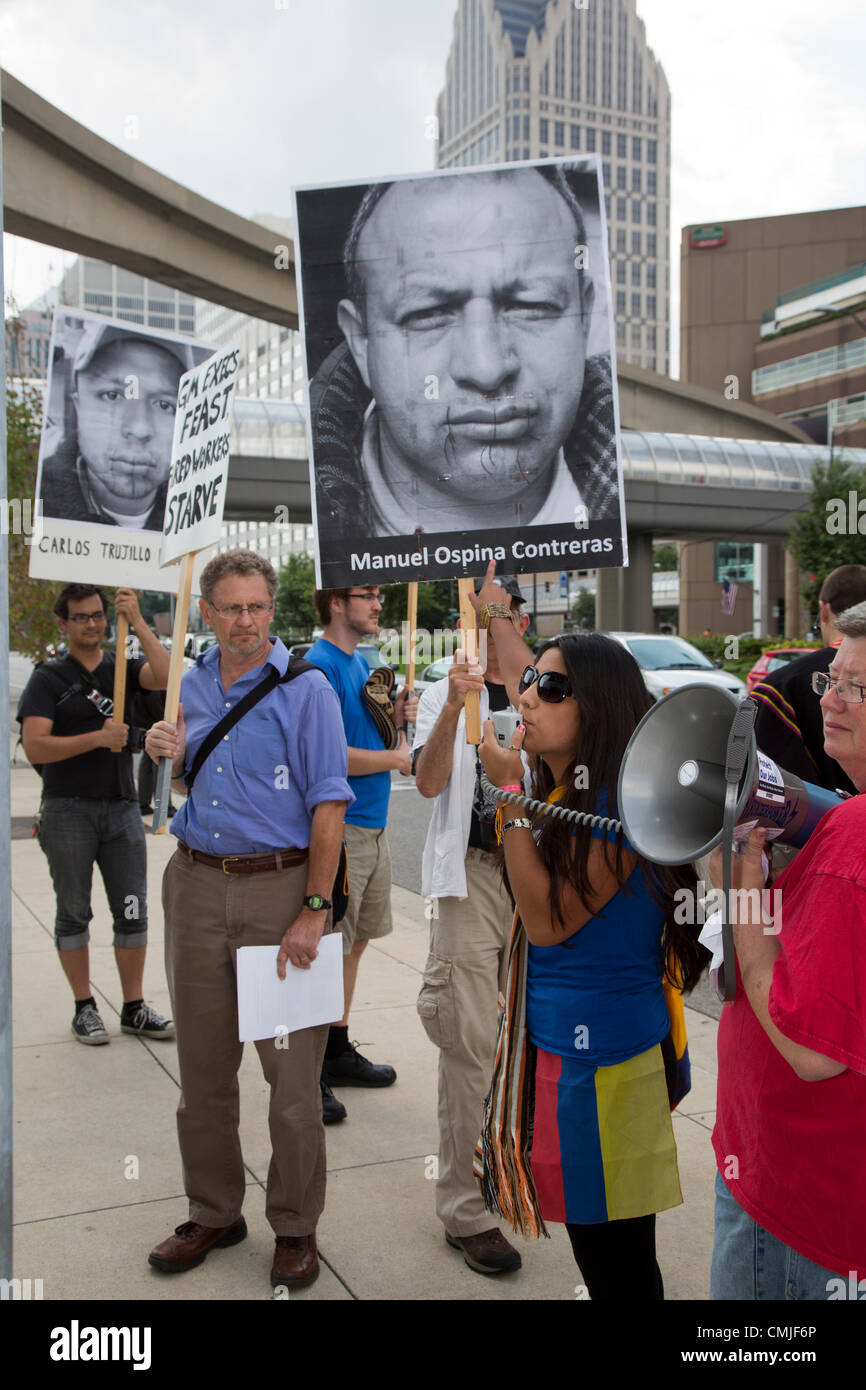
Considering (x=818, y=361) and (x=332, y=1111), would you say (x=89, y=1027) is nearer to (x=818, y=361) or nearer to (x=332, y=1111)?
(x=332, y=1111)

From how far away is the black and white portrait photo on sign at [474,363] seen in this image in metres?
3.52

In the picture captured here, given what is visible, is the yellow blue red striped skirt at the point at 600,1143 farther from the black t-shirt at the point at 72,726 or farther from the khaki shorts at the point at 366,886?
the black t-shirt at the point at 72,726

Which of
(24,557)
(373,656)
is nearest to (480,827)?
(373,656)

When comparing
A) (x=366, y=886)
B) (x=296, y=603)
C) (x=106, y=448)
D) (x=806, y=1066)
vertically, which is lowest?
(x=366, y=886)

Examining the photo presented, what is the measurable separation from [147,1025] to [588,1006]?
3323 millimetres

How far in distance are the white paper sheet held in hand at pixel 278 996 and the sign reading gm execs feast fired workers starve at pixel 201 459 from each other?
4.53ft

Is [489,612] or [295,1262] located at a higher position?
[489,612]

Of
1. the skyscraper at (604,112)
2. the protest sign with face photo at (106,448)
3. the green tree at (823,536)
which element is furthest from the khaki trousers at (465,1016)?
the skyscraper at (604,112)

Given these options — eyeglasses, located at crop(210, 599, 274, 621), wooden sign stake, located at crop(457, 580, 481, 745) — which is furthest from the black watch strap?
eyeglasses, located at crop(210, 599, 274, 621)

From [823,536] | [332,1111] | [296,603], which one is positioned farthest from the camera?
[296,603]

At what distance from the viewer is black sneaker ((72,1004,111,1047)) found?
5.11 metres

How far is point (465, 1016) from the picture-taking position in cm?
342
